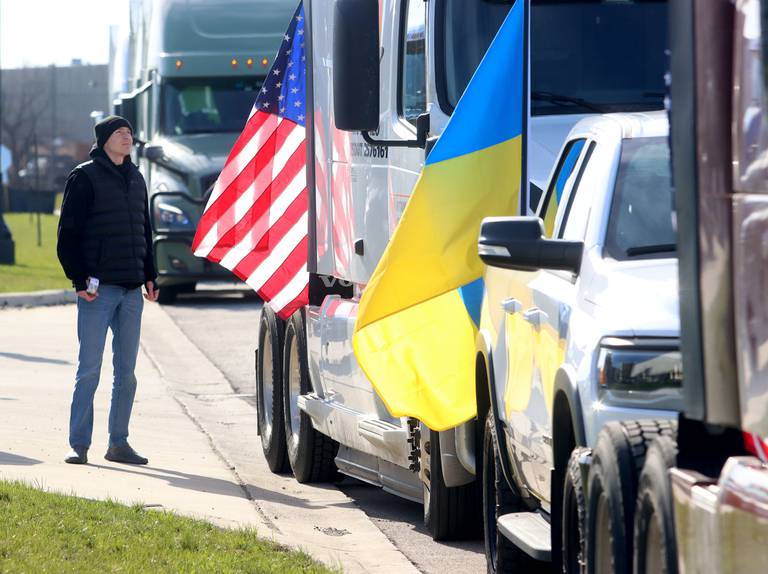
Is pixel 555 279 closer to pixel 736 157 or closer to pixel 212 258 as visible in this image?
pixel 736 157

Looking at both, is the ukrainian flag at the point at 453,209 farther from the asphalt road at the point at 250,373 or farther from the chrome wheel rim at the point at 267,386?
the chrome wheel rim at the point at 267,386

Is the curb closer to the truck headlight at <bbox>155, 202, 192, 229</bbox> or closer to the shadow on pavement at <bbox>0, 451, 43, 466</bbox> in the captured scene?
the truck headlight at <bbox>155, 202, 192, 229</bbox>

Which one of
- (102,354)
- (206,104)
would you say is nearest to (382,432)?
(102,354)

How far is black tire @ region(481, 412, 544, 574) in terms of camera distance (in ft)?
22.1

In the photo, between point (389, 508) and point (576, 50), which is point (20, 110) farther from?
point (576, 50)

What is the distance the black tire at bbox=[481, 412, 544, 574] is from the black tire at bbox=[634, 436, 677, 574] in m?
2.04

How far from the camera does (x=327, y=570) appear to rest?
7250mm

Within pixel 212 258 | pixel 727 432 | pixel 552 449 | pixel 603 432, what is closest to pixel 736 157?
pixel 727 432

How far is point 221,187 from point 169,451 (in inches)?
68.9

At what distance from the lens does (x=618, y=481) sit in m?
4.82

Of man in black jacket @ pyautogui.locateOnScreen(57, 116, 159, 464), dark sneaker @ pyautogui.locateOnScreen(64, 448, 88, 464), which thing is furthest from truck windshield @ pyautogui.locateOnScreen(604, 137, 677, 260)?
dark sneaker @ pyautogui.locateOnScreen(64, 448, 88, 464)

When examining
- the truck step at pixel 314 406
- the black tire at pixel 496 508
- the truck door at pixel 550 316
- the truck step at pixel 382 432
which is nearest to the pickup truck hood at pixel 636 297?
the truck door at pixel 550 316

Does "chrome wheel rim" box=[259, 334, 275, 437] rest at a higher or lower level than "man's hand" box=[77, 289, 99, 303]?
lower

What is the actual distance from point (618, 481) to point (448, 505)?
11.5 feet
